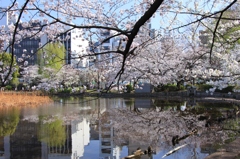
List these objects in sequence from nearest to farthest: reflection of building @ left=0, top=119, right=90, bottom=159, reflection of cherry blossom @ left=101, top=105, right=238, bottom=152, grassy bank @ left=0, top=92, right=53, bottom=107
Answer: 1. reflection of building @ left=0, top=119, right=90, bottom=159
2. reflection of cherry blossom @ left=101, top=105, right=238, bottom=152
3. grassy bank @ left=0, top=92, right=53, bottom=107

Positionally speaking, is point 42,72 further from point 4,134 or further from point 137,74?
point 4,134

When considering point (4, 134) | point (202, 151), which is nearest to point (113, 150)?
point (202, 151)

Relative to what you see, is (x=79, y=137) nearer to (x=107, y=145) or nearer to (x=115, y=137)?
(x=115, y=137)

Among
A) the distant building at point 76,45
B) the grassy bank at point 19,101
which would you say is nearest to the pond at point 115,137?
the distant building at point 76,45

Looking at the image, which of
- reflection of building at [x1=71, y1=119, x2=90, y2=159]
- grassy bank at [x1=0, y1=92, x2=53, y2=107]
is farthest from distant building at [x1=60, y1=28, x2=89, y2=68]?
grassy bank at [x1=0, y1=92, x2=53, y2=107]

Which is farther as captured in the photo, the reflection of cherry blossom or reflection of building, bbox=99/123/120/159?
the reflection of cherry blossom

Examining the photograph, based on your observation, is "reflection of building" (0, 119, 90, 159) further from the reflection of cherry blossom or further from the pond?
the reflection of cherry blossom

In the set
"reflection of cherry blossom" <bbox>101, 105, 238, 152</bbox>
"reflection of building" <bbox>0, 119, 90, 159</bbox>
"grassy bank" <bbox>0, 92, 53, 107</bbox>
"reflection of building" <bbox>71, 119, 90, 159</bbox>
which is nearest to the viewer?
"reflection of building" <bbox>0, 119, 90, 159</bbox>

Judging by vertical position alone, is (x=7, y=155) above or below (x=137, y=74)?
below

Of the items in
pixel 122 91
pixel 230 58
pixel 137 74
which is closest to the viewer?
pixel 230 58

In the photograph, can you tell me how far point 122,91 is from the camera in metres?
28.0

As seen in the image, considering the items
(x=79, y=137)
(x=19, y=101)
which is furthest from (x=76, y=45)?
(x=19, y=101)

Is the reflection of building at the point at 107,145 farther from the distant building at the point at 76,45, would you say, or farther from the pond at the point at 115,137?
the distant building at the point at 76,45

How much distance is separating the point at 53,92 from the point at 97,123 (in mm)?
21226
